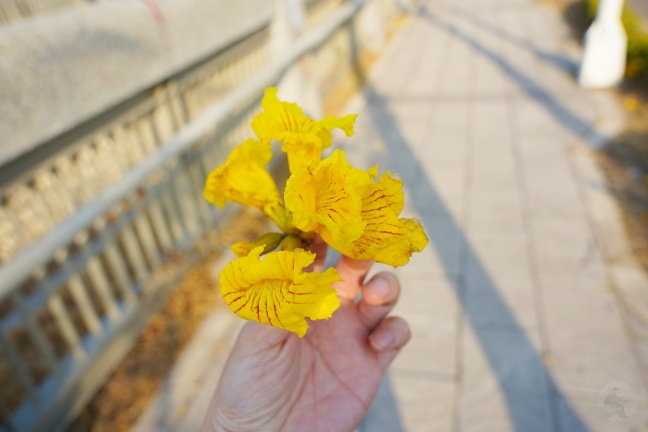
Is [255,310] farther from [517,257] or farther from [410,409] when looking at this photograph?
[517,257]

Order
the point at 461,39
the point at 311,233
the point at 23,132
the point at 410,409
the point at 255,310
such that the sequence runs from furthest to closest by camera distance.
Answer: the point at 461,39, the point at 410,409, the point at 23,132, the point at 311,233, the point at 255,310

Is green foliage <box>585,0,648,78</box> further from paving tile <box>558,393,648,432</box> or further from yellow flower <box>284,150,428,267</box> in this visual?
yellow flower <box>284,150,428,267</box>

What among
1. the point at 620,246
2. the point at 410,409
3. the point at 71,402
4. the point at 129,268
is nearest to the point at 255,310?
the point at 410,409

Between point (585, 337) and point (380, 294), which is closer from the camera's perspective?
point (380, 294)

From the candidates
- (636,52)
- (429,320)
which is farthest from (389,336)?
(636,52)

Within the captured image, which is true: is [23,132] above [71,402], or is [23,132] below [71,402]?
above

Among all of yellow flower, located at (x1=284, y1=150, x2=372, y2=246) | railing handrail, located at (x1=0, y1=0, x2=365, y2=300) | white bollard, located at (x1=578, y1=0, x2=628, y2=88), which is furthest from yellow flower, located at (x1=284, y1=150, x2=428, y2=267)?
white bollard, located at (x1=578, y1=0, x2=628, y2=88)

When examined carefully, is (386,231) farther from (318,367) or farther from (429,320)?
(429,320)
